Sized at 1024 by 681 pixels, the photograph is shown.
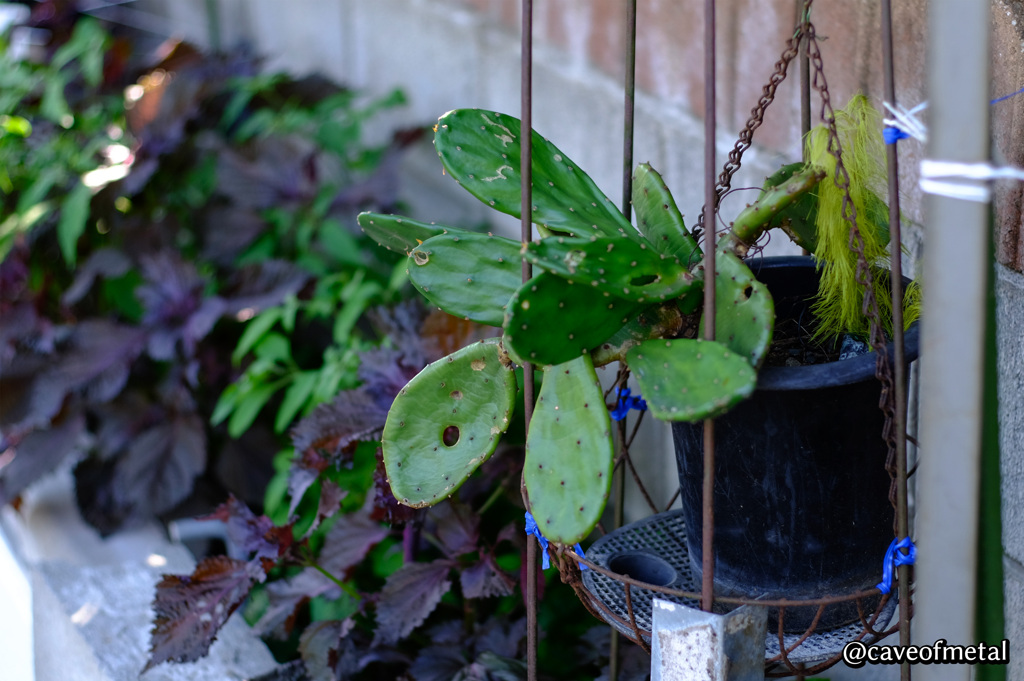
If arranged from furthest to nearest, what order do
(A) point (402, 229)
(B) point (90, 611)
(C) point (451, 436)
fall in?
1. (B) point (90, 611)
2. (C) point (451, 436)
3. (A) point (402, 229)

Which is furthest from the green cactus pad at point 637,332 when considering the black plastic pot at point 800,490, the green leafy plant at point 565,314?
the black plastic pot at point 800,490

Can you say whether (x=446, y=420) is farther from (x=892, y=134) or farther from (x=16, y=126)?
(x=16, y=126)

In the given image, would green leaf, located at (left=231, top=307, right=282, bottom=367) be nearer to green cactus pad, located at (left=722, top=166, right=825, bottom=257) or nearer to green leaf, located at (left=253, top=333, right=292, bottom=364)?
green leaf, located at (left=253, top=333, right=292, bottom=364)

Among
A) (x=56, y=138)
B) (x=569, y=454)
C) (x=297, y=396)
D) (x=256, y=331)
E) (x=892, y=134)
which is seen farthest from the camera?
(x=56, y=138)

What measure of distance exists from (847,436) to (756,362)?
0.47ft

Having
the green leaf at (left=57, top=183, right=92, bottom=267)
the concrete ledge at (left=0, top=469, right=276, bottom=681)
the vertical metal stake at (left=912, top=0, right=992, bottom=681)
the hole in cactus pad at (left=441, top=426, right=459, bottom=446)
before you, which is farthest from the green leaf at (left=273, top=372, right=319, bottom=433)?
the vertical metal stake at (left=912, top=0, right=992, bottom=681)

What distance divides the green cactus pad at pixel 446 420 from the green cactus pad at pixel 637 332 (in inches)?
3.9

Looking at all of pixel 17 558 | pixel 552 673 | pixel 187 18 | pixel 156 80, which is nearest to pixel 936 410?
pixel 552 673

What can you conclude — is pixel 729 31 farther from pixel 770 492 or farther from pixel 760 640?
pixel 760 640

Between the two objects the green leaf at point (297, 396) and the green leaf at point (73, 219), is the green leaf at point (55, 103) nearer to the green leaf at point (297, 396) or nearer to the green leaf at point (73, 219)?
the green leaf at point (73, 219)

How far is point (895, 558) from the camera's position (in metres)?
0.82

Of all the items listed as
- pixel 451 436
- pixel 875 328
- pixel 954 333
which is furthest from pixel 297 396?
pixel 954 333

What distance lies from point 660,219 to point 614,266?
19cm

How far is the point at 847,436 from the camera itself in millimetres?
855
